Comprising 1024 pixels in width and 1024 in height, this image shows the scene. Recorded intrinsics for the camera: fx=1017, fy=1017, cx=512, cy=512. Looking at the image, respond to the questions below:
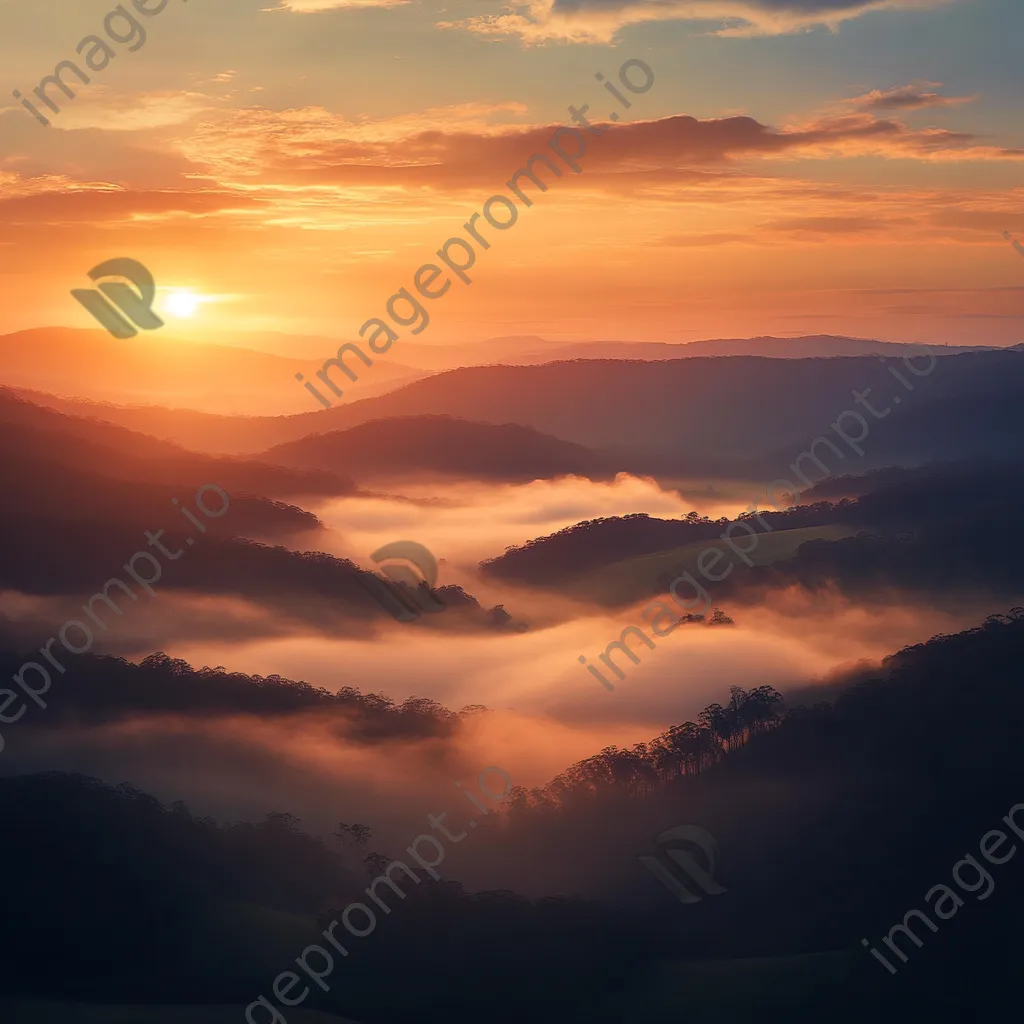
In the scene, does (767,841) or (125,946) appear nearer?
(125,946)

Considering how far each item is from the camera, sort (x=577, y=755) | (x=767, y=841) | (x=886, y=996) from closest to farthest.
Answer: (x=886, y=996), (x=767, y=841), (x=577, y=755)

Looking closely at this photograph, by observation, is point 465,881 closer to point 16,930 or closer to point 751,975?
point 751,975

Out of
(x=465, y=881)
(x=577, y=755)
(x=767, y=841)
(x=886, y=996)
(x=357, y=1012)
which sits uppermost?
(x=577, y=755)

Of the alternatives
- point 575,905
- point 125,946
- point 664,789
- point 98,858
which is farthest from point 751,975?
point 98,858

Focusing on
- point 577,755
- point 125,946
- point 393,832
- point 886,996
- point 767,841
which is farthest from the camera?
point 577,755

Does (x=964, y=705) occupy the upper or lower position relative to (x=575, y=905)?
upper
